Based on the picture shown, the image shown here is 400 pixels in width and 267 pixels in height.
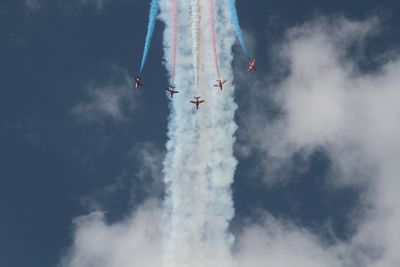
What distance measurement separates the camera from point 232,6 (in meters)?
99.6

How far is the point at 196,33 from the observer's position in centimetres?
10512

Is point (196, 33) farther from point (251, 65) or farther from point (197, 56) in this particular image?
point (251, 65)

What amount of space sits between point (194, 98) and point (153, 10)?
18276mm

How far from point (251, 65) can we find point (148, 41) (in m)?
24.7

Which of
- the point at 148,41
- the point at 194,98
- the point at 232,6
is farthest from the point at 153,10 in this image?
A: the point at 194,98

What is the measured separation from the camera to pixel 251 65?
389 feet

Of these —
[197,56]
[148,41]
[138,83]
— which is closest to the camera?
[148,41]

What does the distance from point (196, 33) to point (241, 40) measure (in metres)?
8.07

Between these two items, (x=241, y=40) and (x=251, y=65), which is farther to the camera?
(x=251, y=65)

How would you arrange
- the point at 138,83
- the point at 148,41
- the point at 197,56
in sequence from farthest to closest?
the point at 138,83 → the point at 197,56 → the point at 148,41

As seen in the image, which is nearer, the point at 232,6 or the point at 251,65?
the point at 232,6

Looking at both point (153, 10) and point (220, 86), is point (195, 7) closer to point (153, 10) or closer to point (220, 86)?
point (153, 10)

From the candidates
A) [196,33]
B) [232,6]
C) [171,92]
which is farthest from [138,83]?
[232,6]

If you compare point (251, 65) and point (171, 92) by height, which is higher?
point (251, 65)
